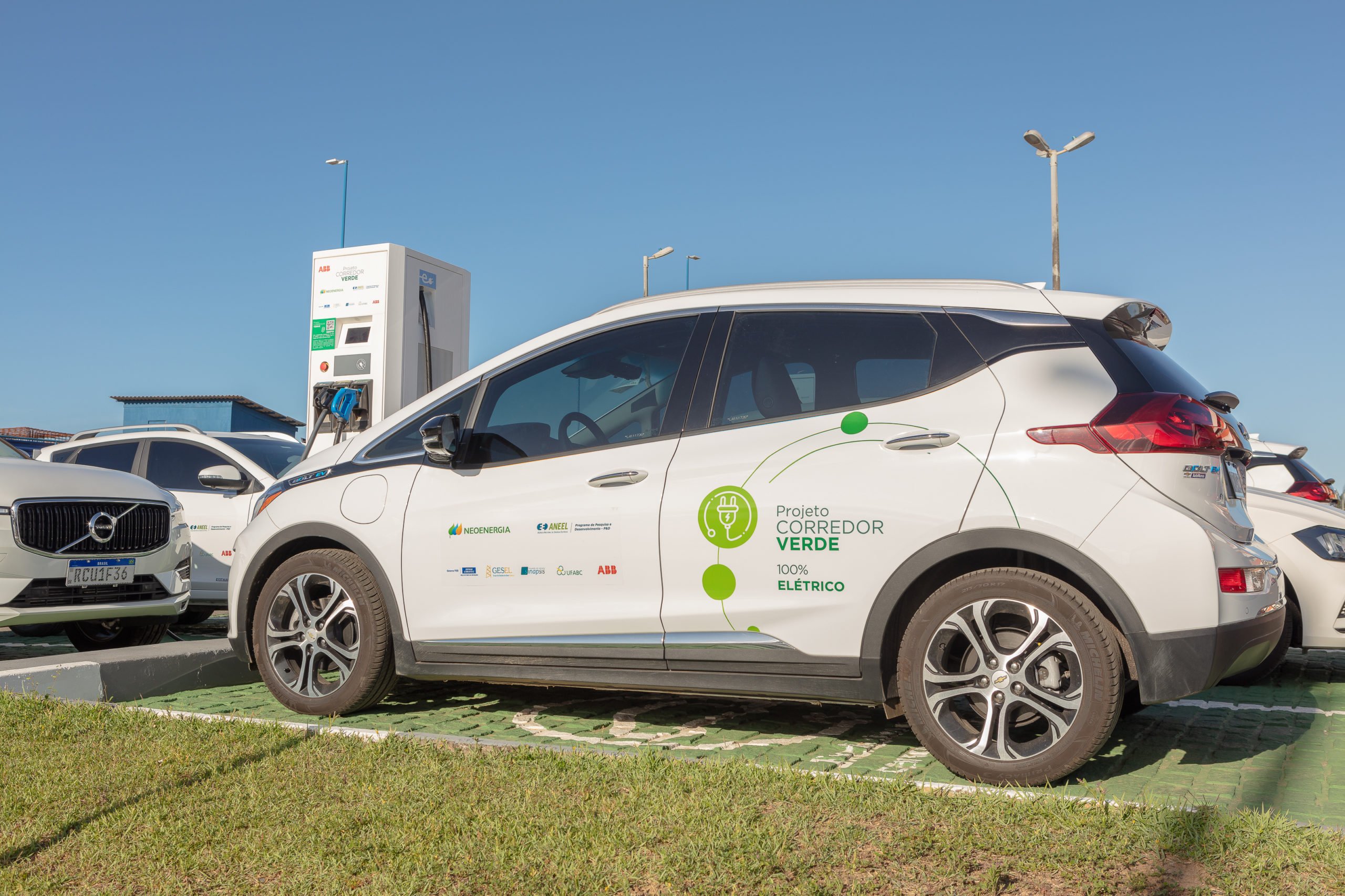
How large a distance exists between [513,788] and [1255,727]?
3477mm


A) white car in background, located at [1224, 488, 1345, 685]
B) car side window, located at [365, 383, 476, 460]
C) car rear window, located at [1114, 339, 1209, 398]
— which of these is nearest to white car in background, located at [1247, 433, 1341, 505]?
white car in background, located at [1224, 488, 1345, 685]

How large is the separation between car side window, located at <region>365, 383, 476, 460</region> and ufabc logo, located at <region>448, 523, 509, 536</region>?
49 cm

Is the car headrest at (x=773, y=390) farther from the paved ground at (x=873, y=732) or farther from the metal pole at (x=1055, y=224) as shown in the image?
the metal pole at (x=1055, y=224)

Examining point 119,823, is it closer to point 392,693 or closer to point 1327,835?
point 392,693

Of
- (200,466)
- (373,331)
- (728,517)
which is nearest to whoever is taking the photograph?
(728,517)

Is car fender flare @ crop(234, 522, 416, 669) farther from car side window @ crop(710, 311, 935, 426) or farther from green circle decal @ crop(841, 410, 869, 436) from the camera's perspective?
green circle decal @ crop(841, 410, 869, 436)

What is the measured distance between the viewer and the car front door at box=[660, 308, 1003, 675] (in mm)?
4000

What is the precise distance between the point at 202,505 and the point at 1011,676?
7.48 m

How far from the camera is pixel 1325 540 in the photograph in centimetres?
641

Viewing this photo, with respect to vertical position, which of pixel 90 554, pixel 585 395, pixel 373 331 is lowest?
pixel 90 554

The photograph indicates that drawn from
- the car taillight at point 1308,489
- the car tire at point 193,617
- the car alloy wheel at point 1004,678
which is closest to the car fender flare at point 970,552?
the car alloy wheel at point 1004,678

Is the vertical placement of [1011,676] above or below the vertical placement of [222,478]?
below

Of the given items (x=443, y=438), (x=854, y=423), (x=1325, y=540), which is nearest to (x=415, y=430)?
(x=443, y=438)

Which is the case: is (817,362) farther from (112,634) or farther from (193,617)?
(193,617)
